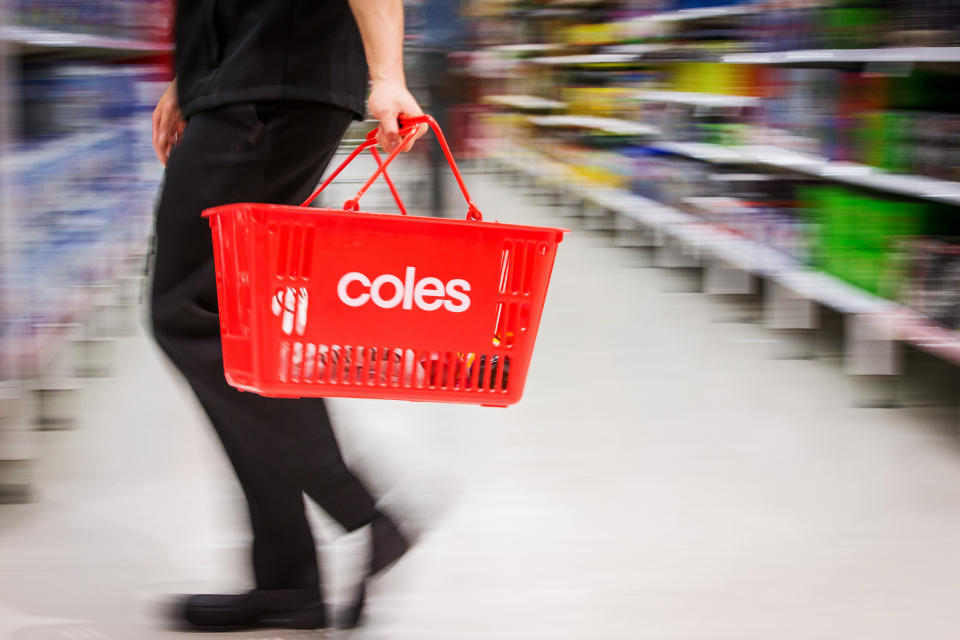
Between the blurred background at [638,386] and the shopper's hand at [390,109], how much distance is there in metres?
0.58

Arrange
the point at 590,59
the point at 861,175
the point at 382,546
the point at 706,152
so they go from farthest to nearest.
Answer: the point at 590,59, the point at 706,152, the point at 861,175, the point at 382,546

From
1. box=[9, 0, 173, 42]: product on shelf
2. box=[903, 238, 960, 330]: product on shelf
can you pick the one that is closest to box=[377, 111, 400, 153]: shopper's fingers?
box=[9, 0, 173, 42]: product on shelf

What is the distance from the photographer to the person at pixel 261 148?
1.40m

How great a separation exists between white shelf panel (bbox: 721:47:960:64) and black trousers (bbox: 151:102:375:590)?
2.07 meters

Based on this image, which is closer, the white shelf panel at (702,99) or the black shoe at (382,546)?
the black shoe at (382,546)

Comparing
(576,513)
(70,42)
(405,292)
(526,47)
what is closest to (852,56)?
(576,513)

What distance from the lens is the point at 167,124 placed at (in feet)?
5.39

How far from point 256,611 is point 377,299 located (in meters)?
0.66

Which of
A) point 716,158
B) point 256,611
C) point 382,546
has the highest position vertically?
point 716,158

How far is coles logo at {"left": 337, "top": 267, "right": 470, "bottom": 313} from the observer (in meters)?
1.28

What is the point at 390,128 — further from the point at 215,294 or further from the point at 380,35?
the point at 215,294

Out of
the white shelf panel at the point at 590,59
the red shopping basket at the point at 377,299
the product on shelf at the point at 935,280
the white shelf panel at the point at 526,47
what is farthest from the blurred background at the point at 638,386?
the white shelf panel at the point at 526,47

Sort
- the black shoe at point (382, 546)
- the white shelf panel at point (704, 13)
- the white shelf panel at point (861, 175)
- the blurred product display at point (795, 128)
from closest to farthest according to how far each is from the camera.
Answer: the black shoe at point (382, 546), the white shelf panel at point (861, 175), the blurred product display at point (795, 128), the white shelf panel at point (704, 13)

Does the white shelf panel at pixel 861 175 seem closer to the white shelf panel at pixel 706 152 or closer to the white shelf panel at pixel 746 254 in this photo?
the white shelf panel at pixel 706 152
